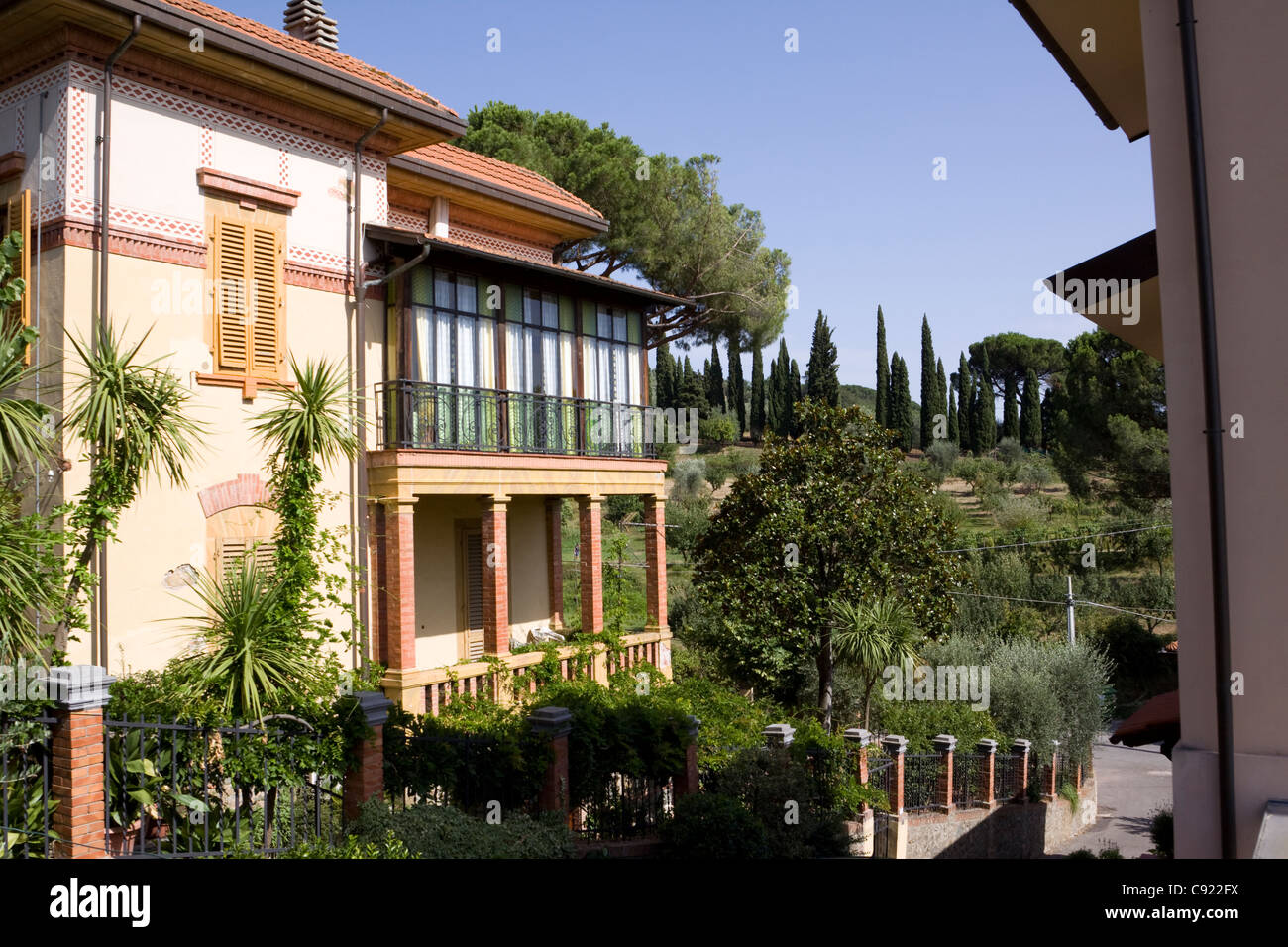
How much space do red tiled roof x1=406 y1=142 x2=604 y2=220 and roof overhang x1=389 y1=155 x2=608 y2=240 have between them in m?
0.19

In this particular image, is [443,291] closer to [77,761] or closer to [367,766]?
[367,766]

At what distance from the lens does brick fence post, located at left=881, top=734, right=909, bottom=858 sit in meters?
15.5

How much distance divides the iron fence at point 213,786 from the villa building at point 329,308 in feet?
10.6

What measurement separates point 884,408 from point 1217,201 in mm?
53034

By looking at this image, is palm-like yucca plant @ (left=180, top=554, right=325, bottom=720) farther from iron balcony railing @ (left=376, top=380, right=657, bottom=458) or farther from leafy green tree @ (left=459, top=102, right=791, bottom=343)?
leafy green tree @ (left=459, top=102, right=791, bottom=343)

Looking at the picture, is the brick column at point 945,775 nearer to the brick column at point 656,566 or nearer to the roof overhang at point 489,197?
the brick column at point 656,566

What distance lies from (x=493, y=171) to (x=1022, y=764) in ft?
48.2

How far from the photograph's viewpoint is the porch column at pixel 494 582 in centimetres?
1428

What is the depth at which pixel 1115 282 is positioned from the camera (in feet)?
16.8

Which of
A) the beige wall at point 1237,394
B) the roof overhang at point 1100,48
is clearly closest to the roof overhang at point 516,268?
the roof overhang at point 1100,48

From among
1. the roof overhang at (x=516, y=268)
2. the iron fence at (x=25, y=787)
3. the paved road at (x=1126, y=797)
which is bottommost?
the paved road at (x=1126, y=797)

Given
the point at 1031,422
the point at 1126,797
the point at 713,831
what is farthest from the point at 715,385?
the point at 713,831

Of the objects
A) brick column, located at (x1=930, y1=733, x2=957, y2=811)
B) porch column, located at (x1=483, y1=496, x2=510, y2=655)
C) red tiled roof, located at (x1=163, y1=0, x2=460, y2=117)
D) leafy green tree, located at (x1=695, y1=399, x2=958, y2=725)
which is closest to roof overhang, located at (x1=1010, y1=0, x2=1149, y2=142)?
red tiled roof, located at (x1=163, y1=0, x2=460, y2=117)
